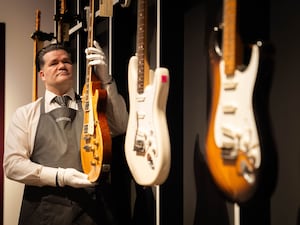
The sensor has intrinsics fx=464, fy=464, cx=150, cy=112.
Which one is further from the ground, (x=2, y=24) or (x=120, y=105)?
(x=2, y=24)

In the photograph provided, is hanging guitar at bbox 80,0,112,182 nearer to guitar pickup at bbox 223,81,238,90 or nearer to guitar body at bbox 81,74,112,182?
guitar body at bbox 81,74,112,182

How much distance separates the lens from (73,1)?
3.33m

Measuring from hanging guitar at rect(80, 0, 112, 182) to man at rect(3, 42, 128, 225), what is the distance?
0.40ft

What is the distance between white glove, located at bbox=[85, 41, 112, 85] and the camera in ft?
6.36

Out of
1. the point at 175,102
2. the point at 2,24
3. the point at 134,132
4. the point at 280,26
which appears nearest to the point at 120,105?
the point at 175,102

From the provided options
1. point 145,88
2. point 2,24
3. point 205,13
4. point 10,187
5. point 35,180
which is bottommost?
point 10,187

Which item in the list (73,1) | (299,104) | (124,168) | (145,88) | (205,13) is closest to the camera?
(299,104)

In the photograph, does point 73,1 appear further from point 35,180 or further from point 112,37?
point 35,180

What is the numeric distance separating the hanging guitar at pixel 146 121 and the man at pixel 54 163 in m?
0.38

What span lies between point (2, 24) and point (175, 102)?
1.95m

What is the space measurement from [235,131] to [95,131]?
83cm

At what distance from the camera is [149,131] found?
155cm

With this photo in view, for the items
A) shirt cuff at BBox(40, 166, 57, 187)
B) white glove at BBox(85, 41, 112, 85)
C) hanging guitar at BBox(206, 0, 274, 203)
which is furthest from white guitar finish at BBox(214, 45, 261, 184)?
shirt cuff at BBox(40, 166, 57, 187)

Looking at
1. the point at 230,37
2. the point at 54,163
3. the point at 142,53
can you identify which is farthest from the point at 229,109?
the point at 54,163
